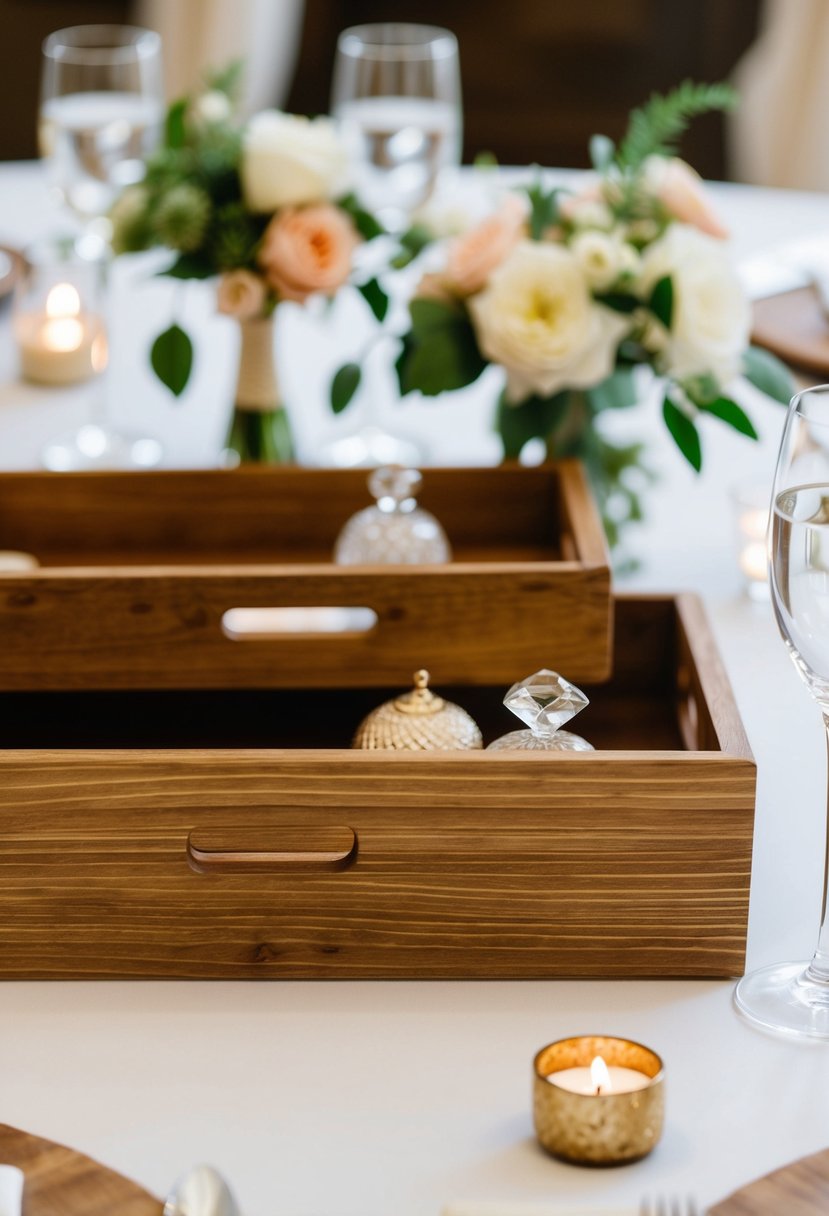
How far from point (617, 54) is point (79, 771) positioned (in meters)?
3.61

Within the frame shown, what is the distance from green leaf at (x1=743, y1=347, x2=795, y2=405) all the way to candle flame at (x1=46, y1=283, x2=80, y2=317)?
2.33 ft

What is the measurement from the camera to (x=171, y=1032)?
29.3 inches

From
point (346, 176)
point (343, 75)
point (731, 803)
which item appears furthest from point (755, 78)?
point (731, 803)

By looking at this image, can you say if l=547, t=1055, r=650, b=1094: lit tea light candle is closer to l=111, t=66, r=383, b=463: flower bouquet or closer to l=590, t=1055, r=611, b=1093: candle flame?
l=590, t=1055, r=611, b=1093: candle flame

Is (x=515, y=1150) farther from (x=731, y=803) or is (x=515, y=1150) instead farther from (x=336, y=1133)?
(x=731, y=803)

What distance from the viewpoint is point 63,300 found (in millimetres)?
1594

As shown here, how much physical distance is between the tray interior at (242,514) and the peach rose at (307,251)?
0.23 meters

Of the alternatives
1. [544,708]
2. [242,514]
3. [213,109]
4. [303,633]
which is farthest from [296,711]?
[213,109]

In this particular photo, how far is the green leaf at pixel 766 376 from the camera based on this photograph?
1267 mm

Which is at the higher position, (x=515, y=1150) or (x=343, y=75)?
(x=343, y=75)

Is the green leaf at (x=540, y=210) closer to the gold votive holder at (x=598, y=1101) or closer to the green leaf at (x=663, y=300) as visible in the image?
the green leaf at (x=663, y=300)

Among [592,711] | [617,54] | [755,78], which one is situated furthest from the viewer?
[617,54]

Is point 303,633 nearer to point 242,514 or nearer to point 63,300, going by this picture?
point 242,514

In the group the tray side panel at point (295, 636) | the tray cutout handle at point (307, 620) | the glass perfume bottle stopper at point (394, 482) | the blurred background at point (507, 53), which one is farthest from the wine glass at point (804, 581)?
the blurred background at point (507, 53)
